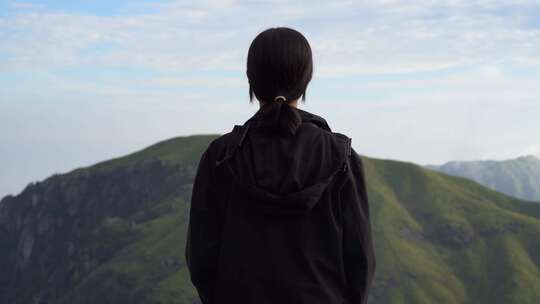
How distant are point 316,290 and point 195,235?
3.73ft

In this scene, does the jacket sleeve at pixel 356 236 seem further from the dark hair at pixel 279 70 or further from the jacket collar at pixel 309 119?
the dark hair at pixel 279 70

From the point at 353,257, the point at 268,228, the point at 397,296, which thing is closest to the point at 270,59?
the point at 268,228

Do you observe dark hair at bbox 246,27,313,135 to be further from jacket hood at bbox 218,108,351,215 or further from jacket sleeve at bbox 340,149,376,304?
jacket sleeve at bbox 340,149,376,304

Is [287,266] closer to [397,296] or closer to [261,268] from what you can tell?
[261,268]

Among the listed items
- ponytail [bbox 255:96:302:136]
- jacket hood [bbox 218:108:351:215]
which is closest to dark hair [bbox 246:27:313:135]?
ponytail [bbox 255:96:302:136]

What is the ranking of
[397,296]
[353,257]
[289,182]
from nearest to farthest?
1. [289,182]
2. [353,257]
3. [397,296]

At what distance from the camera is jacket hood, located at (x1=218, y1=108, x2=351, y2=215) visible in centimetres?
521

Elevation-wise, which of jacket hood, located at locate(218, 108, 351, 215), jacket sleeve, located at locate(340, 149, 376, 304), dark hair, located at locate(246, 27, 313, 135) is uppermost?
dark hair, located at locate(246, 27, 313, 135)

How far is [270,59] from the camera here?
18.2 ft

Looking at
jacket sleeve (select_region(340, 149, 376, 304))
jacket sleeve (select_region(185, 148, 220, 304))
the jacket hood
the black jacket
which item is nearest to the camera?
the jacket hood

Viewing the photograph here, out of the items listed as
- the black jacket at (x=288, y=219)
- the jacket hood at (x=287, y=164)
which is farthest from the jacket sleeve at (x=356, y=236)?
the jacket hood at (x=287, y=164)

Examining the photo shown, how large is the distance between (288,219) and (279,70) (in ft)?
3.98

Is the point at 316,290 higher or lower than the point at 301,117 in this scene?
lower

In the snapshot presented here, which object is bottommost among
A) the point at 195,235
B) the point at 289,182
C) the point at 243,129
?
the point at 195,235
